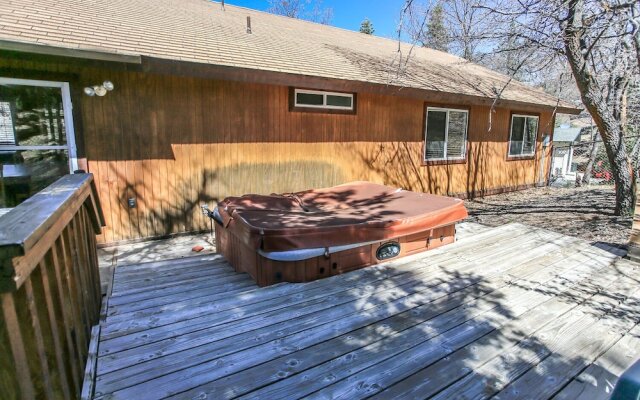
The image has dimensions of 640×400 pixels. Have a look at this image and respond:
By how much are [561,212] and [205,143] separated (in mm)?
6052

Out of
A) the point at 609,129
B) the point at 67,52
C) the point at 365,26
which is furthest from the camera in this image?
the point at 365,26

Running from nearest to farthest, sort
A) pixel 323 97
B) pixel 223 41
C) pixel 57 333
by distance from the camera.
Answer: pixel 57 333 → pixel 223 41 → pixel 323 97

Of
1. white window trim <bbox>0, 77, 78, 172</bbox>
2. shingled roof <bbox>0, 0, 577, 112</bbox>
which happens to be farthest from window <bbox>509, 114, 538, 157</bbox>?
white window trim <bbox>0, 77, 78, 172</bbox>

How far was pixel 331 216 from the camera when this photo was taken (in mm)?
3787

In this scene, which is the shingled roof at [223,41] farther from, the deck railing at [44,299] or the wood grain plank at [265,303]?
the wood grain plank at [265,303]

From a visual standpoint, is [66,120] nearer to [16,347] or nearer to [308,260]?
[308,260]

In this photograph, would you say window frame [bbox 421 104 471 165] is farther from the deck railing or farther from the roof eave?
the deck railing

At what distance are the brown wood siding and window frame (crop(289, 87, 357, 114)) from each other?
0.10 metres

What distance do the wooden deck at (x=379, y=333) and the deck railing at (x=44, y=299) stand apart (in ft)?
1.01

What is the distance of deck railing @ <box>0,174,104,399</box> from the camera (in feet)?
3.32

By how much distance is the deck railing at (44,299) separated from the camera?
1013 millimetres

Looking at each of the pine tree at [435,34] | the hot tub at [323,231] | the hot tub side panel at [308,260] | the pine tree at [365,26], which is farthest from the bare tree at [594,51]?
the pine tree at [365,26]

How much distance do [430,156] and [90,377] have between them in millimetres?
6936

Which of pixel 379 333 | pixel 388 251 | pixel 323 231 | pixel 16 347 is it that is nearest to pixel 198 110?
pixel 323 231
